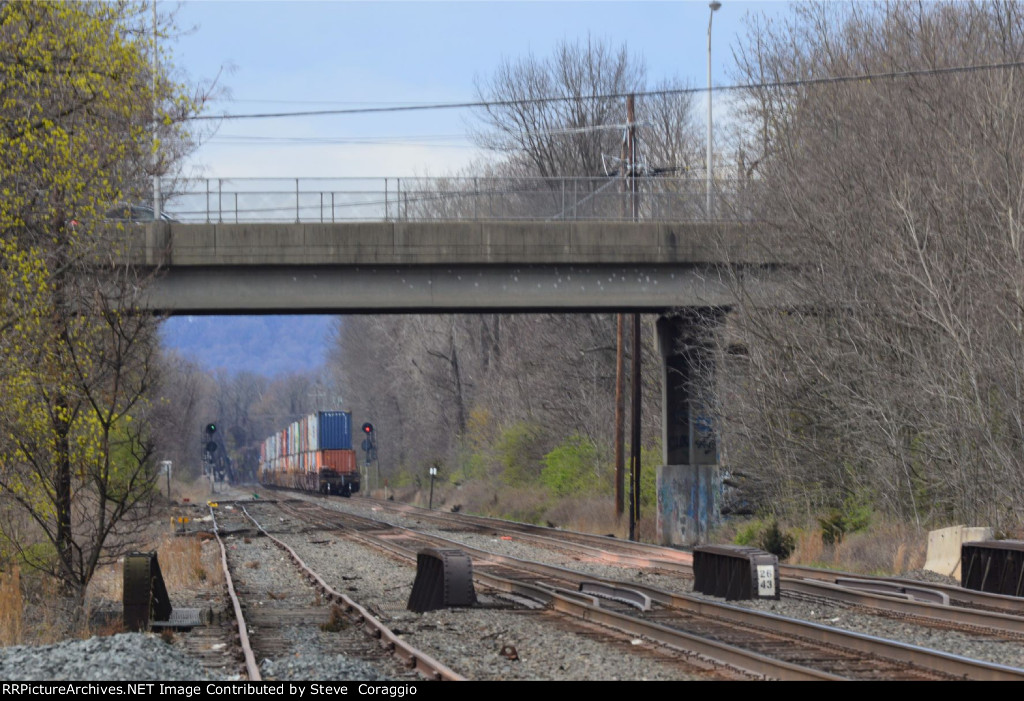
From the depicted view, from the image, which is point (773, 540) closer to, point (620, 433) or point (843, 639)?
point (620, 433)

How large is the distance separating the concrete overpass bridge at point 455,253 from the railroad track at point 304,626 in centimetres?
713

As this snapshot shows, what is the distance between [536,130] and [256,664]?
46195 mm

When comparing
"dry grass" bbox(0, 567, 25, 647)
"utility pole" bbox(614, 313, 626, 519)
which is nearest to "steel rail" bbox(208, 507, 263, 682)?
"dry grass" bbox(0, 567, 25, 647)

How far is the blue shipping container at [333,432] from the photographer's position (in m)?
66.8

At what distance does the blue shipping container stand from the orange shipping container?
1.50 feet

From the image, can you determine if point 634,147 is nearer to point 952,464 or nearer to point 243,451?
point 952,464

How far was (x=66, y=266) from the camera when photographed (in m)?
16.3

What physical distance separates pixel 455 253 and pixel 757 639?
16.1m

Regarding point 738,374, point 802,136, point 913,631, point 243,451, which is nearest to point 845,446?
point 738,374

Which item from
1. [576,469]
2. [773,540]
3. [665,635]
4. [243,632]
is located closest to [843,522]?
[773,540]

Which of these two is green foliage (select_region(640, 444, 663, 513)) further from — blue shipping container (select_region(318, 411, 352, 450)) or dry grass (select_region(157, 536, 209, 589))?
blue shipping container (select_region(318, 411, 352, 450))

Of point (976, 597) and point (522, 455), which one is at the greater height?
point (522, 455)

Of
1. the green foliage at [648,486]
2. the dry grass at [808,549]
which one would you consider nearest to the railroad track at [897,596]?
the dry grass at [808,549]

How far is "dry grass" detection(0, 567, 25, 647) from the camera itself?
13242mm
